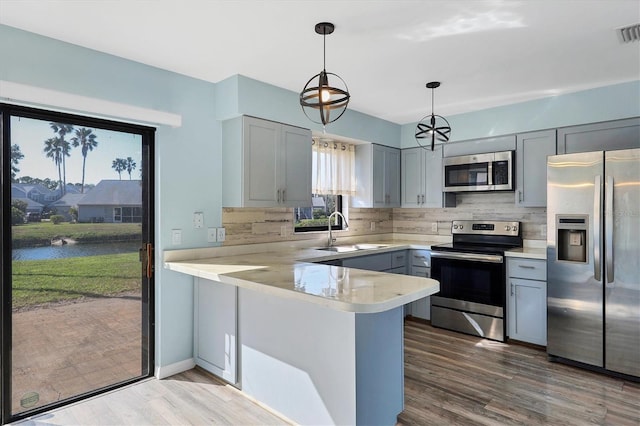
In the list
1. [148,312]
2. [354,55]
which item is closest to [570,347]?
[354,55]

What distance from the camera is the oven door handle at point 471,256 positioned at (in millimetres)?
3830

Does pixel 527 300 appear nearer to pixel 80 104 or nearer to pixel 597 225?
pixel 597 225

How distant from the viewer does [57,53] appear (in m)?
2.52

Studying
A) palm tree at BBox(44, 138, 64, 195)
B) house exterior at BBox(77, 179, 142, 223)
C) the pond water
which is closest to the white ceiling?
palm tree at BBox(44, 138, 64, 195)

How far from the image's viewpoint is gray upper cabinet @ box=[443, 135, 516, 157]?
163 inches

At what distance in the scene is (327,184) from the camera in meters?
4.48

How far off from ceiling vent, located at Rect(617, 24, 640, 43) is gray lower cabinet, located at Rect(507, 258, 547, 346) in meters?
1.92

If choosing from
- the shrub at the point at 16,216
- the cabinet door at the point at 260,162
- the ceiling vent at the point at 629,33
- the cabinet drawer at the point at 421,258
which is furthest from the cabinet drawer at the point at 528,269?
the shrub at the point at 16,216

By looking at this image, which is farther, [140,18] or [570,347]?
[570,347]

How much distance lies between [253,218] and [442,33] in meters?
2.24

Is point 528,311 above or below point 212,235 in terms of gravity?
below

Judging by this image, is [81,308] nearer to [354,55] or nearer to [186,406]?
[186,406]

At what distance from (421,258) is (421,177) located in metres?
1.05

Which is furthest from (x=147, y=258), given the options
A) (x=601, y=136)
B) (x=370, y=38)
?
(x=601, y=136)
